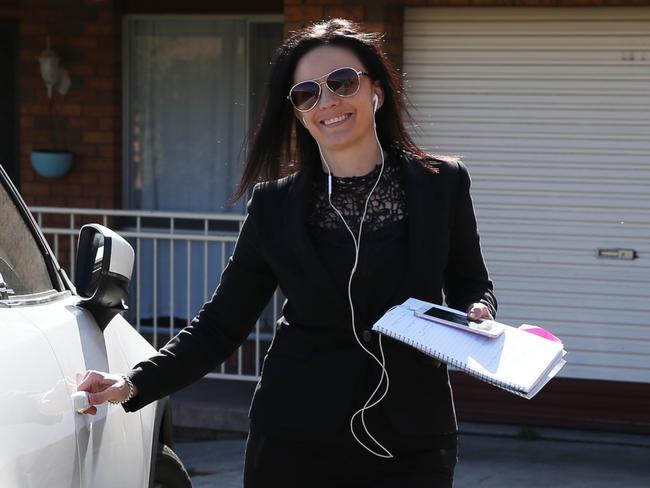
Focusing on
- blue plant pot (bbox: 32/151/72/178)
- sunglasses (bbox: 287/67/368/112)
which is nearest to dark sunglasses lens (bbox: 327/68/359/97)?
sunglasses (bbox: 287/67/368/112)

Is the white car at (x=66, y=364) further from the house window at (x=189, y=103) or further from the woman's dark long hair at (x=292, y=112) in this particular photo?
the house window at (x=189, y=103)

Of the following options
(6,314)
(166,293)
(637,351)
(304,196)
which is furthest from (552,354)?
(166,293)

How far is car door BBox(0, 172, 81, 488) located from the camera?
2500 mm

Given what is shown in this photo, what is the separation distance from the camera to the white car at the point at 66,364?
2604mm

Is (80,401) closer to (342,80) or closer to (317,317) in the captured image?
(317,317)

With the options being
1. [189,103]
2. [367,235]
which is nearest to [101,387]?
[367,235]

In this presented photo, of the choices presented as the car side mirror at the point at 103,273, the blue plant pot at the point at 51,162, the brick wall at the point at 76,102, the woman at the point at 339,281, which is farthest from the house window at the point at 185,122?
the woman at the point at 339,281

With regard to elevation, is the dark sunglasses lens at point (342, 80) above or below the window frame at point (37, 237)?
above

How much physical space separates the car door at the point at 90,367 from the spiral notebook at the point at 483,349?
0.71 m

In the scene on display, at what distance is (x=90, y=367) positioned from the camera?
318 cm

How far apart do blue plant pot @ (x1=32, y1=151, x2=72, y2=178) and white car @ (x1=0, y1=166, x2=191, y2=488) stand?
4.83 metres

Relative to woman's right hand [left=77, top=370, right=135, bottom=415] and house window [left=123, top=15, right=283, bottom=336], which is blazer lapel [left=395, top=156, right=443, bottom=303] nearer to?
woman's right hand [left=77, top=370, right=135, bottom=415]

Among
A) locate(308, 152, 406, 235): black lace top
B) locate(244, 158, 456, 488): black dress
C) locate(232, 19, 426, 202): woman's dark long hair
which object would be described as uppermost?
locate(232, 19, 426, 202): woman's dark long hair

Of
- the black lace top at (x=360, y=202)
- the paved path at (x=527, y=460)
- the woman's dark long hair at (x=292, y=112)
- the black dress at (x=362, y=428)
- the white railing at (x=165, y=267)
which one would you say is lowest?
the paved path at (x=527, y=460)
